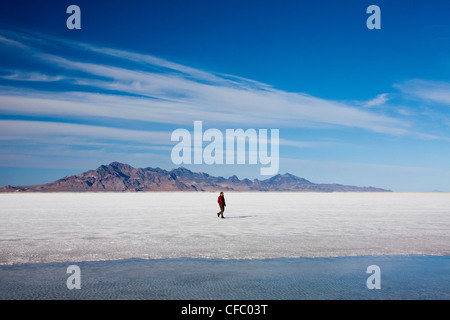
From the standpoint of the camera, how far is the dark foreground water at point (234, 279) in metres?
7.05

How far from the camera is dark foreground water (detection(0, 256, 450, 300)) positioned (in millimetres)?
7047

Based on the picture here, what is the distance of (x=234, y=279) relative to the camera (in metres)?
8.16

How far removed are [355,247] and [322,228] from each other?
521cm

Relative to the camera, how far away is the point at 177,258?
10.5 metres

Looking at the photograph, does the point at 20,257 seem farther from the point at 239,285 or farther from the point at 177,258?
the point at 239,285

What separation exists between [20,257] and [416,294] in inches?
386

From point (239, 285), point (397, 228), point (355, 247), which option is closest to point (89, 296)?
point (239, 285)

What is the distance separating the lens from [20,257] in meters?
10.4
